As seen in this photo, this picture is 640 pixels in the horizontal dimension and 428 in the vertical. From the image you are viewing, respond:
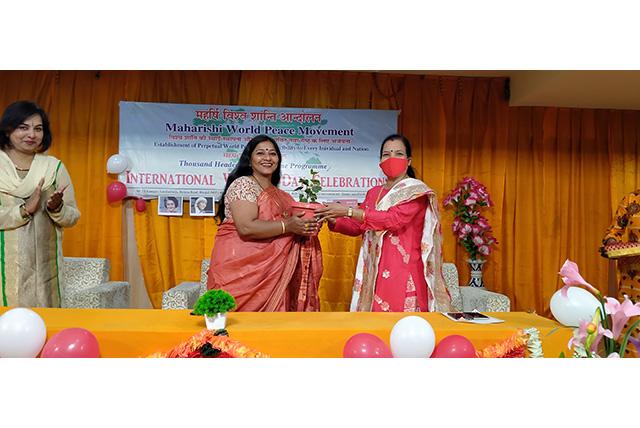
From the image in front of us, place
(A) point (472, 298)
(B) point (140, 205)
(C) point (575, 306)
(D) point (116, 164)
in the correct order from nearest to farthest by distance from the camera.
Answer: (C) point (575, 306), (A) point (472, 298), (D) point (116, 164), (B) point (140, 205)

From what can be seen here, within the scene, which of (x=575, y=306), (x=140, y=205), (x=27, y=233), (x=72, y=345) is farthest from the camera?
(x=140, y=205)

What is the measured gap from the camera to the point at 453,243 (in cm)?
504

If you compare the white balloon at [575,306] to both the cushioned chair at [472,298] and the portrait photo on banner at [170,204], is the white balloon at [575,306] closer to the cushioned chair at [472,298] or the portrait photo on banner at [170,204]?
the cushioned chair at [472,298]

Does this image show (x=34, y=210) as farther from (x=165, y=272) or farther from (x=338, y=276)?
(x=338, y=276)

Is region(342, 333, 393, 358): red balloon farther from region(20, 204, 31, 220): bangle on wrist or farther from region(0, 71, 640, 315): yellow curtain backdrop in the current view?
region(0, 71, 640, 315): yellow curtain backdrop

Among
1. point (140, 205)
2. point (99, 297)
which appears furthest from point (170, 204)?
point (99, 297)

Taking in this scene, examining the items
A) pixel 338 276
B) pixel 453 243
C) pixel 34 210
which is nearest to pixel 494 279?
pixel 453 243

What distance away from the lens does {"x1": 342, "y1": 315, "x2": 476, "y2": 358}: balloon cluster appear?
66.2 inches

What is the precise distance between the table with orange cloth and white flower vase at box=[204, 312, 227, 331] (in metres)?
0.04

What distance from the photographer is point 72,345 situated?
1633 mm

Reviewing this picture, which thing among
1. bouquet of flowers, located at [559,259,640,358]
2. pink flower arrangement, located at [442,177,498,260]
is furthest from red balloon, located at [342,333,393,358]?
pink flower arrangement, located at [442,177,498,260]

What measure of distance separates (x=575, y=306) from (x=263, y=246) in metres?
1.61

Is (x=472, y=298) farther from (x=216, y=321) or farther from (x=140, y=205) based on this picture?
(x=140, y=205)
